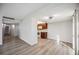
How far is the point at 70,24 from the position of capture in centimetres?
151

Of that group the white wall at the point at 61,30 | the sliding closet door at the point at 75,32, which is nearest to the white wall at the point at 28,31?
the white wall at the point at 61,30

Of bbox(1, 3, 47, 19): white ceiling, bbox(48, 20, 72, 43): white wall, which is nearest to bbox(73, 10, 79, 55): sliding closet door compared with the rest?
bbox(48, 20, 72, 43): white wall

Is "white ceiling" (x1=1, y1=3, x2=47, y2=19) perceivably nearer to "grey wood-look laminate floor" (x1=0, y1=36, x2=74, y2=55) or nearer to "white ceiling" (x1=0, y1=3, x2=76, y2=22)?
"white ceiling" (x1=0, y1=3, x2=76, y2=22)

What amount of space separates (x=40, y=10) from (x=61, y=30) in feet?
1.57

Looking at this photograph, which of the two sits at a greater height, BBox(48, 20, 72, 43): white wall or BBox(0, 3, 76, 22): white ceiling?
BBox(0, 3, 76, 22): white ceiling

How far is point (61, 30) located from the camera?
5.22 ft

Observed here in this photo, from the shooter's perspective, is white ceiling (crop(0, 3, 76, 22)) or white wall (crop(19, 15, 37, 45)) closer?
white ceiling (crop(0, 3, 76, 22))

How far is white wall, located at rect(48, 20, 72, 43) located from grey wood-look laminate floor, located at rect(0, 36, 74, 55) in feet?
0.37

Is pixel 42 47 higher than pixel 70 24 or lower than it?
lower

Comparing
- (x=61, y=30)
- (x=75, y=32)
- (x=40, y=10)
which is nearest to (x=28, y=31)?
(x=40, y=10)

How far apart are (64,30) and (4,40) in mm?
969

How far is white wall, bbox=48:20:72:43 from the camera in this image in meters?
1.53

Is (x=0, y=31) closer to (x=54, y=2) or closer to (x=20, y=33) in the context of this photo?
(x=20, y=33)
